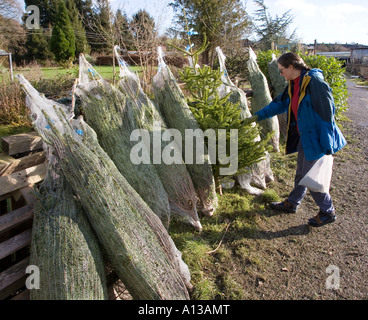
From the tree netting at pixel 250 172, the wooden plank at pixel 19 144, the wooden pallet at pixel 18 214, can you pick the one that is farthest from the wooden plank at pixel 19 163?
the tree netting at pixel 250 172

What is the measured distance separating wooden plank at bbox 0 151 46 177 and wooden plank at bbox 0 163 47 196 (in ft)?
0.53

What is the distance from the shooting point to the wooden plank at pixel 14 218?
204cm

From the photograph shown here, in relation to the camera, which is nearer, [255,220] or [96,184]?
[96,184]

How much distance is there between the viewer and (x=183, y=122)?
10.7 feet

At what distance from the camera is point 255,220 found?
337 centimetres

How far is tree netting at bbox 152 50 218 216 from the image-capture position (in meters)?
3.24

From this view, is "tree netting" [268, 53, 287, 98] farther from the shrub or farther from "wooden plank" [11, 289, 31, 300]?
"wooden plank" [11, 289, 31, 300]

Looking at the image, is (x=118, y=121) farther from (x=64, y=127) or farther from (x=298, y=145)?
(x=298, y=145)

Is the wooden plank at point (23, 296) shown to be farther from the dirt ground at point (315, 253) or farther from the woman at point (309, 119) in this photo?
the woman at point (309, 119)

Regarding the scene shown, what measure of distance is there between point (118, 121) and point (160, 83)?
0.91 metres

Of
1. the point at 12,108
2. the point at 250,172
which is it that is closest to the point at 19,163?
the point at 250,172

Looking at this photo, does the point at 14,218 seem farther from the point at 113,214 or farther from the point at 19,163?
the point at 113,214

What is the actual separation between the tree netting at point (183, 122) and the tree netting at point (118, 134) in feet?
2.05
